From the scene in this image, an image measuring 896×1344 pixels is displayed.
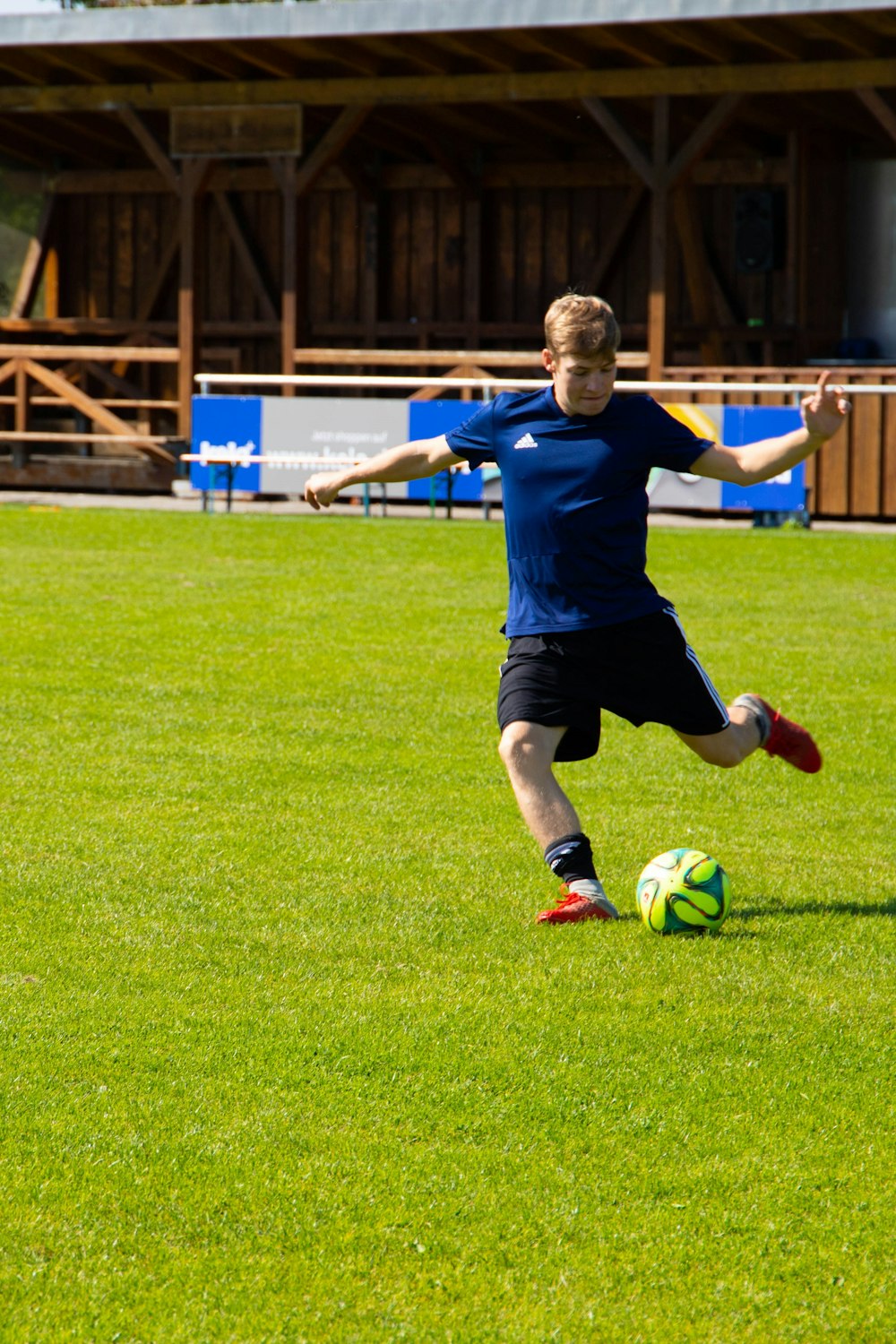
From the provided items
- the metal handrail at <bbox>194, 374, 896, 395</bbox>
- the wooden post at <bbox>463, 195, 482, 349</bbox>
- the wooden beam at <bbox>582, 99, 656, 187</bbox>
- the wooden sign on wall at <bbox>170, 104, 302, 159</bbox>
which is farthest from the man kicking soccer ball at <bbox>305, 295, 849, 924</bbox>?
the wooden post at <bbox>463, 195, 482, 349</bbox>

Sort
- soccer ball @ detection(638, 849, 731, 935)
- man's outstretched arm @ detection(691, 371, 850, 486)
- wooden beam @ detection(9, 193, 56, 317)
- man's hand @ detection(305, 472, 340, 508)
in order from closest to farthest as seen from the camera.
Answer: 1. soccer ball @ detection(638, 849, 731, 935)
2. man's outstretched arm @ detection(691, 371, 850, 486)
3. man's hand @ detection(305, 472, 340, 508)
4. wooden beam @ detection(9, 193, 56, 317)

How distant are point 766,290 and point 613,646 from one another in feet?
57.8

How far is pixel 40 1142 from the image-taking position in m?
3.51

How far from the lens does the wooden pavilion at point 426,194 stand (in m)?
18.4

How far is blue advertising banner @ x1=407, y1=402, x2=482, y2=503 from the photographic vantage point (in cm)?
1741

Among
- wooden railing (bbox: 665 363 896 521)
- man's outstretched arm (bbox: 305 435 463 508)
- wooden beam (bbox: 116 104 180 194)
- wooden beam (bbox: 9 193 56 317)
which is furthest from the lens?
wooden beam (bbox: 9 193 56 317)

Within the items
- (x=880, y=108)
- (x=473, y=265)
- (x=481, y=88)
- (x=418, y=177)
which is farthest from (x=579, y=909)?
(x=418, y=177)

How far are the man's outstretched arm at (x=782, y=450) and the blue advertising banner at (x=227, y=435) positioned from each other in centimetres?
1351

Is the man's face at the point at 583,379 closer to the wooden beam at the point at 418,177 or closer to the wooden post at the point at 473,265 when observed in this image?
the wooden beam at the point at 418,177

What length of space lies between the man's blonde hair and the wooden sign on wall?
1616 centimetres

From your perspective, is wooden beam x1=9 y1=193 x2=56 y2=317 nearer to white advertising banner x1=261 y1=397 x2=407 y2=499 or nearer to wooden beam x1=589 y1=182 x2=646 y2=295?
wooden beam x1=589 y1=182 x2=646 y2=295

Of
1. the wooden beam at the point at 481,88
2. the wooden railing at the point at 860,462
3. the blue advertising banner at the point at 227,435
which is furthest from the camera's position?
the blue advertising banner at the point at 227,435

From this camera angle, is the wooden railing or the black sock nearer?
the black sock

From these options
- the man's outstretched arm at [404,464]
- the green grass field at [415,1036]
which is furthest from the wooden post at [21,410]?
the man's outstretched arm at [404,464]
